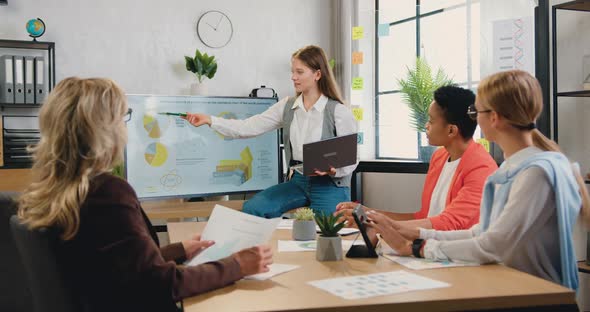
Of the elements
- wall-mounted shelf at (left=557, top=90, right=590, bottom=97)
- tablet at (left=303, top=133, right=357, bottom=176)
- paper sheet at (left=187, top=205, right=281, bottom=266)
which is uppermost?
wall-mounted shelf at (left=557, top=90, right=590, bottom=97)

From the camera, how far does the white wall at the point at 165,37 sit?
495 centimetres

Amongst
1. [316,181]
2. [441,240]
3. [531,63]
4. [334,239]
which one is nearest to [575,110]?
[531,63]

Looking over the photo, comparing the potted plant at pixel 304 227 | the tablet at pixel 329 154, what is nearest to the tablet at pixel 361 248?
the potted plant at pixel 304 227

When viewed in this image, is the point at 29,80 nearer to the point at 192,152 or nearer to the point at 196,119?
the point at 192,152

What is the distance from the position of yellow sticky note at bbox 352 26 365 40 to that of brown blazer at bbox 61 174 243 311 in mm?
3969

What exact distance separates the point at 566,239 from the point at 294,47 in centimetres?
433

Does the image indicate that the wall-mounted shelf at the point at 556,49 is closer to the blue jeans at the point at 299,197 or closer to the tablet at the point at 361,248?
the blue jeans at the point at 299,197

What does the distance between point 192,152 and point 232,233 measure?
2.70 meters

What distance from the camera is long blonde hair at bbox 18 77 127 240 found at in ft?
4.24

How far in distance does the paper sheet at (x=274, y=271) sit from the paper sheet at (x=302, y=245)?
0.77 ft

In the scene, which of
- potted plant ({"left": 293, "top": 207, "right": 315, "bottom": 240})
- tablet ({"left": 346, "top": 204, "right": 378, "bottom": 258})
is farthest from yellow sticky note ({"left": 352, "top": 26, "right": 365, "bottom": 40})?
tablet ({"left": 346, "top": 204, "right": 378, "bottom": 258})

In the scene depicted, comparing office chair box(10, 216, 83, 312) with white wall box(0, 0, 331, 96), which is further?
white wall box(0, 0, 331, 96)

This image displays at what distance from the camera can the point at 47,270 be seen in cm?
124

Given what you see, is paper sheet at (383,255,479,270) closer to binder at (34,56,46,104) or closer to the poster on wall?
the poster on wall
